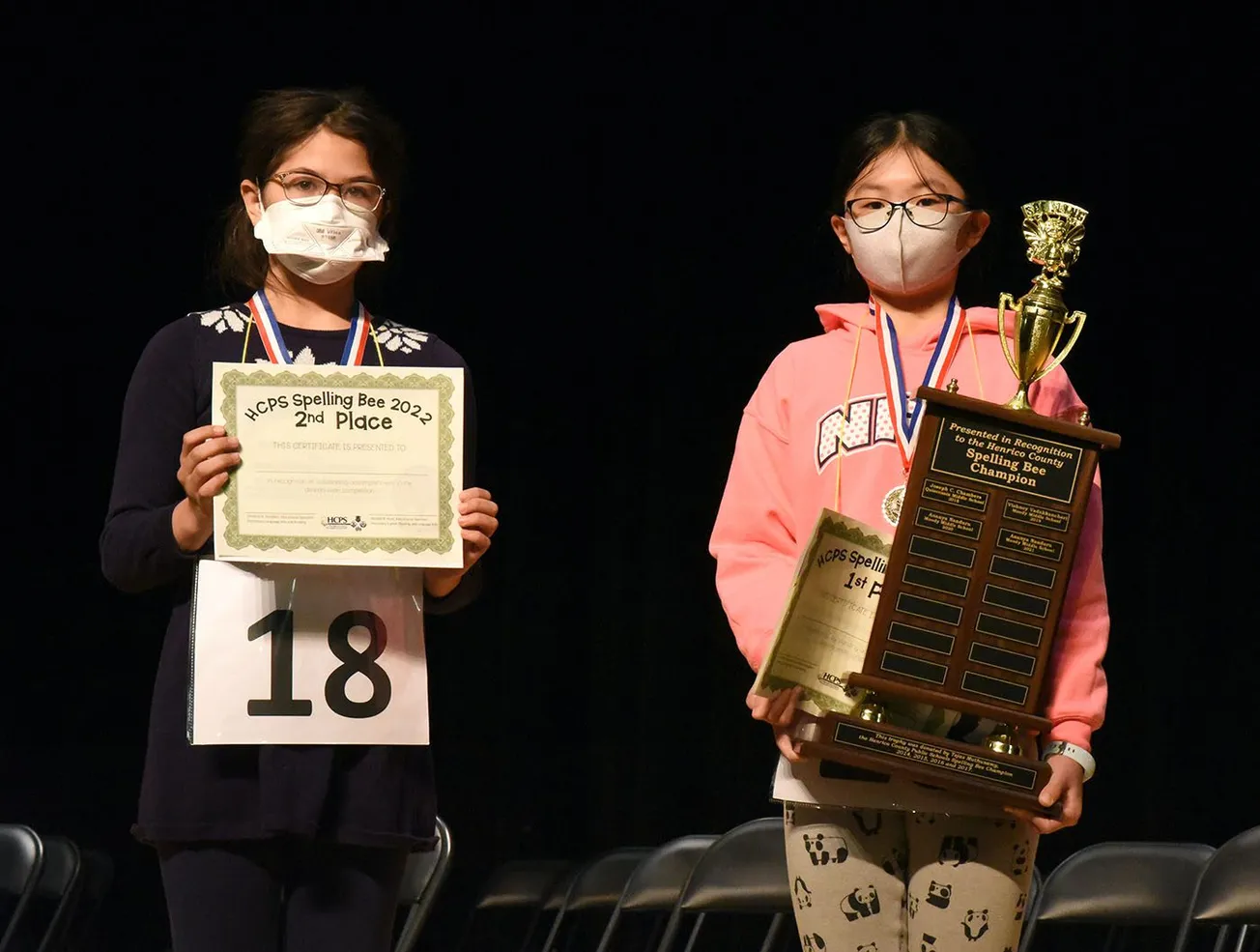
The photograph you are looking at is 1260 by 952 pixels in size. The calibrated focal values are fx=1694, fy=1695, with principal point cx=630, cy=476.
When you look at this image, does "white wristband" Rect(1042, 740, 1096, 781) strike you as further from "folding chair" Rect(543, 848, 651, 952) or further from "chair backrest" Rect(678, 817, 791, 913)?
"folding chair" Rect(543, 848, 651, 952)

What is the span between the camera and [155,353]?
2311 mm

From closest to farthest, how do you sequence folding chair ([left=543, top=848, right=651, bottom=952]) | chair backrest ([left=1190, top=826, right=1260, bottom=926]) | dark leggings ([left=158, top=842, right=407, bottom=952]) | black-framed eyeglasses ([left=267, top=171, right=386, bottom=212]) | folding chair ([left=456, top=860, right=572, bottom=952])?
dark leggings ([left=158, top=842, right=407, bottom=952]), black-framed eyeglasses ([left=267, top=171, right=386, bottom=212]), chair backrest ([left=1190, top=826, right=1260, bottom=926]), folding chair ([left=543, top=848, right=651, bottom=952]), folding chair ([left=456, top=860, right=572, bottom=952])

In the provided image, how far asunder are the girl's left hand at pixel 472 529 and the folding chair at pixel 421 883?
6.10ft

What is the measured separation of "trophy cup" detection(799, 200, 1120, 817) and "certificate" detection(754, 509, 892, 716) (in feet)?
Answer: 0.20

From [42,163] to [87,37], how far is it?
16.3 inches

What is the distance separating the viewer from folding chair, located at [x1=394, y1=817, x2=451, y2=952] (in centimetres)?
404

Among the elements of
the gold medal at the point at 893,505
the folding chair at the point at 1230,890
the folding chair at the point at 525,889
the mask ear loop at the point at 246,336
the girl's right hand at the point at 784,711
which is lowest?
the folding chair at the point at 525,889

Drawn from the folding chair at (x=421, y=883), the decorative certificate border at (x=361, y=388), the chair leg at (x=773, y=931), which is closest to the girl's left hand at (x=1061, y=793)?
the decorative certificate border at (x=361, y=388)

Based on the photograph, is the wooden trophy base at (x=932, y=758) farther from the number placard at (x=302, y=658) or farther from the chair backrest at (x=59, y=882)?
the chair backrest at (x=59, y=882)

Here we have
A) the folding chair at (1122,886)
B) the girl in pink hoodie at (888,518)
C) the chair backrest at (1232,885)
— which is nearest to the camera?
the girl in pink hoodie at (888,518)

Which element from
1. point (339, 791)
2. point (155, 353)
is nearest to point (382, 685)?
point (339, 791)

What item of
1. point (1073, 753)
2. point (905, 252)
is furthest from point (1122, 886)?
point (905, 252)

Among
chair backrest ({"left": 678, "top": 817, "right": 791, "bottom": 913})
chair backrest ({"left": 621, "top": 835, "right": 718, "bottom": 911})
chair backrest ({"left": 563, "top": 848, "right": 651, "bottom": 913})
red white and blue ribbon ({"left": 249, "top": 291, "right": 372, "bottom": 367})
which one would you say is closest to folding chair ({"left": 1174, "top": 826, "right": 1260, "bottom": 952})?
chair backrest ({"left": 678, "top": 817, "right": 791, "bottom": 913})

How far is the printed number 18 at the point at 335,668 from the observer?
2.20m
